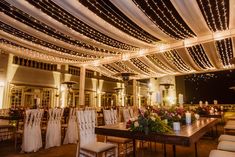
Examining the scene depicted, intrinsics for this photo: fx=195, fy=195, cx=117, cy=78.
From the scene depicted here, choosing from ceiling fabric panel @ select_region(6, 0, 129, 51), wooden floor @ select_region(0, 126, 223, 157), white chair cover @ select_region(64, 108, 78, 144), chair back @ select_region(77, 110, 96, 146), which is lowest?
wooden floor @ select_region(0, 126, 223, 157)

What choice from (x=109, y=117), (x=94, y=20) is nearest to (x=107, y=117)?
(x=109, y=117)

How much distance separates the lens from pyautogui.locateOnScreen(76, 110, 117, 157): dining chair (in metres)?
2.85

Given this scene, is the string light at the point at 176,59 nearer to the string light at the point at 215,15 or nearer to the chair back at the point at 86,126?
the string light at the point at 215,15

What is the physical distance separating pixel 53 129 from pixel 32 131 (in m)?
0.60

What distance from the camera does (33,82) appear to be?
36.9ft

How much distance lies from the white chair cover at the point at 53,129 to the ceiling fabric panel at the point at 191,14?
384 centimetres

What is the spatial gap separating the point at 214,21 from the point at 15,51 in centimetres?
641

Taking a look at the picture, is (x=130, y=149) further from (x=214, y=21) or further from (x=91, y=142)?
(x=214, y=21)

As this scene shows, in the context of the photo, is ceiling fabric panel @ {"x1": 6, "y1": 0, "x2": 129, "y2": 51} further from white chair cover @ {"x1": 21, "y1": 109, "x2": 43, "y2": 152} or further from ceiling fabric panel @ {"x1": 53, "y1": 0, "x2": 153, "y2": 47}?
white chair cover @ {"x1": 21, "y1": 109, "x2": 43, "y2": 152}

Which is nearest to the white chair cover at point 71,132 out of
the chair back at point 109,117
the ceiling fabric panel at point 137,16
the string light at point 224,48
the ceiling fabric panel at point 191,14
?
the chair back at point 109,117

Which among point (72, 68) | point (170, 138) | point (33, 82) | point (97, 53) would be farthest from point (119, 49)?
point (72, 68)

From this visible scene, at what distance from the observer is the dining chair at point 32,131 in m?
4.41

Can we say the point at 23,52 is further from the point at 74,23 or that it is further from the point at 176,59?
the point at 176,59

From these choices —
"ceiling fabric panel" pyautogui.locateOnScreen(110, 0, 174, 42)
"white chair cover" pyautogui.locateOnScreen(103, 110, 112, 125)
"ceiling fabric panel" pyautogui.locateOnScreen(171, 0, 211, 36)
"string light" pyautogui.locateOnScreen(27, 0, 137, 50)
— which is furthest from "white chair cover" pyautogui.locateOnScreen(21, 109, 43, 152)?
"ceiling fabric panel" pyautogui.locateOnScreen(171, 0, 211, 36)
